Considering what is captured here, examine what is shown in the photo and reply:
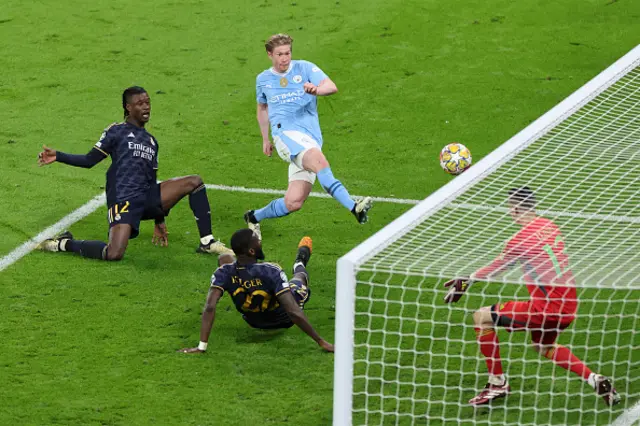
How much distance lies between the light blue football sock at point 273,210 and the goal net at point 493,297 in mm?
1172

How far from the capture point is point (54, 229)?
10875 millimetres

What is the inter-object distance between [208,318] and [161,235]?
7.31ft

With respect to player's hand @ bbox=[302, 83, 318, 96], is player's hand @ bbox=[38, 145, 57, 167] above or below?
below

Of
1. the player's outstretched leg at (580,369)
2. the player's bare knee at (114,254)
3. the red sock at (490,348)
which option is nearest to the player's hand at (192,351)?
the player's bare knee at (114,254)

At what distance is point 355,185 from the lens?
38.7 feet

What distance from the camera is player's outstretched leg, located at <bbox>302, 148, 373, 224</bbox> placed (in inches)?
408

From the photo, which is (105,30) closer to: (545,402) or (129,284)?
(129,284)

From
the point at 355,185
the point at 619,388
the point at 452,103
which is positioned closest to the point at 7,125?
the point at 355,185

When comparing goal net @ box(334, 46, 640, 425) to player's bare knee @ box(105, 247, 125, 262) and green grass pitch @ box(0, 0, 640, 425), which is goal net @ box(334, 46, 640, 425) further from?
player's bare knee @ box(105, 247, 125, 262)

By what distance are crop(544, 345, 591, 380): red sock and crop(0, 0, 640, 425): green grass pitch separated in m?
0.28

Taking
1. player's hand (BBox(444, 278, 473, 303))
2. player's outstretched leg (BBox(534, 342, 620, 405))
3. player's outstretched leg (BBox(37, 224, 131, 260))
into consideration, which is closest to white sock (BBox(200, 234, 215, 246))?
player's outstretched leg (BBox(37, 224, 131, 260))

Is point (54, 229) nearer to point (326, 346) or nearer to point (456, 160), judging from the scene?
point (326, 346)

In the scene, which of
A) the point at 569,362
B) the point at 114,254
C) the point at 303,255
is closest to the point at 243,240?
the point at 303,255

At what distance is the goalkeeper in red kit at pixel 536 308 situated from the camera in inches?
306
